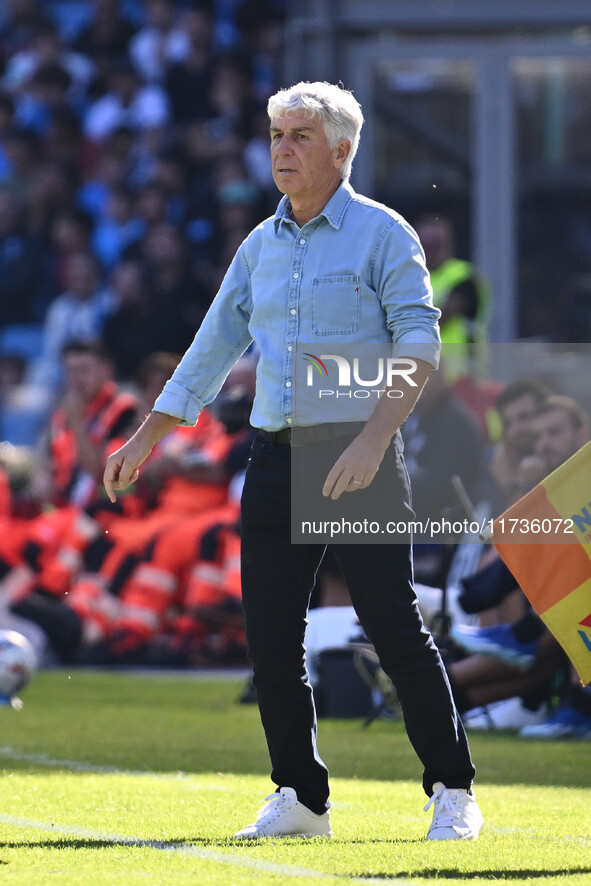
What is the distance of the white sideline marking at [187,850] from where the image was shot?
3732mm

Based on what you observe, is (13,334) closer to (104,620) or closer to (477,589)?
(104,620)

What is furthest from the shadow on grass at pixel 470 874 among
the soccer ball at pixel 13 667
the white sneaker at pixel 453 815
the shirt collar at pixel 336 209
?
the soccer ball at pixel 13 667

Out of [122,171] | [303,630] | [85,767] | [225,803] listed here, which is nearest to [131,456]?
[303,630]

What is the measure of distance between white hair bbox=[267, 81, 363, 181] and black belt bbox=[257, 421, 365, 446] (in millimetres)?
677

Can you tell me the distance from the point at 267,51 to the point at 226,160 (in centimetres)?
158

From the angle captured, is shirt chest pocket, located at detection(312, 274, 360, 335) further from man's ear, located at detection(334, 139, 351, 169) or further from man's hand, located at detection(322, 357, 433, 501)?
man's ear, located at detection(334, 139, 351, 169)

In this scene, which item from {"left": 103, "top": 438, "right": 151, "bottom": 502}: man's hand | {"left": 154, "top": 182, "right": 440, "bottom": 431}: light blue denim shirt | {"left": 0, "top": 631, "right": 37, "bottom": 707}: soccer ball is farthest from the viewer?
{"left": 0, "top": 631, "right": 37, "bottom": 707}: soccer ball

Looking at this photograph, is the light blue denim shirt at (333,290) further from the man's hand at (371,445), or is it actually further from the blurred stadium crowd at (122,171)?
the blurred stadium crowd at (122,171)

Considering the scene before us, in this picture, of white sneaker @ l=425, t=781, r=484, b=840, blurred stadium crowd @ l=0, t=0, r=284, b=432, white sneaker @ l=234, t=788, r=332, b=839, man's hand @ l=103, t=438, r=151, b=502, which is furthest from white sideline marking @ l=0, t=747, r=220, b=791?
blurred stadium crowd @ l=0, t=0, r=284, b=432

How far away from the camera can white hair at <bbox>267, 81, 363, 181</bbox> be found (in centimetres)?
427

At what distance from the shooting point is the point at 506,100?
10.6 metres

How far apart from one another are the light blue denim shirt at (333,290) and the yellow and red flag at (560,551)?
562 millimetres

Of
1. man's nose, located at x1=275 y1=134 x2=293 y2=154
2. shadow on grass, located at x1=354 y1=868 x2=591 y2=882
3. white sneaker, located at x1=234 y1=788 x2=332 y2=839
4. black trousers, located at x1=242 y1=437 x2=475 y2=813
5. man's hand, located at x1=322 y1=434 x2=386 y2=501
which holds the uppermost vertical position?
man's nose, located at x1=275 y1=134 x2=293 y2=154

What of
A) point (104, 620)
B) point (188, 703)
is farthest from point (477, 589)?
point (104, 620)
